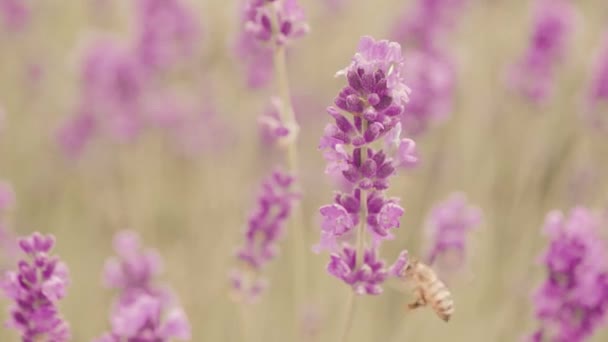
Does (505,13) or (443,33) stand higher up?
(505,13)

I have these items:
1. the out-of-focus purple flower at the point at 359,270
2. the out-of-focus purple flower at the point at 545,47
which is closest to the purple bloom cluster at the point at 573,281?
the out-of-focus purple flower at the point at 359,270

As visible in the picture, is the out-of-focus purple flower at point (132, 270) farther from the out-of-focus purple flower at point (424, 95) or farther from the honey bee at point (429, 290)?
the out-of-focus purple flower at point (424, 95)

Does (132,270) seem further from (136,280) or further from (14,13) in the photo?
(14,13)

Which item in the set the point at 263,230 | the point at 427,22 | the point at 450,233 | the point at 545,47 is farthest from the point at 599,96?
the point at 263,230

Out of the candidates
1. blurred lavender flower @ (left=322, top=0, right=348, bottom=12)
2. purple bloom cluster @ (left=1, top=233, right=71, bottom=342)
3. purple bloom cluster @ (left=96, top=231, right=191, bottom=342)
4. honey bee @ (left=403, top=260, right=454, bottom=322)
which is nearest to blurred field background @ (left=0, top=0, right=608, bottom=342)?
blurred lavender flower @ (left=322, top=0, right=348, bottom=12)

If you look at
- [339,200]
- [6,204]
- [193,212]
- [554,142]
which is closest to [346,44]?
[554,142]

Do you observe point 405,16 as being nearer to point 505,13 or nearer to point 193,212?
point 193,212
